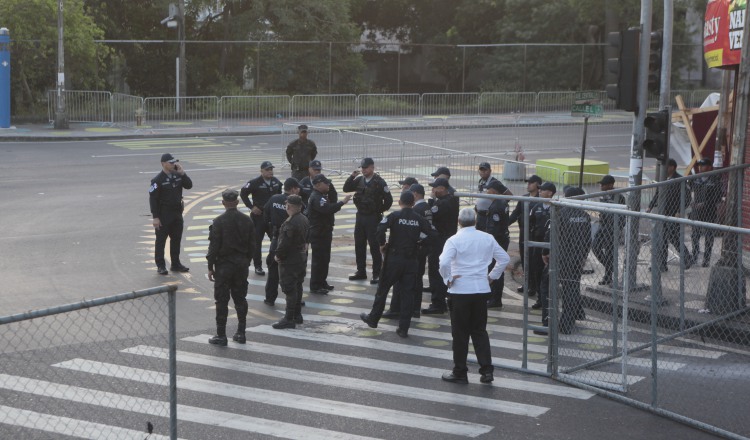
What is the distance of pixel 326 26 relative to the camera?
4675 centimetres

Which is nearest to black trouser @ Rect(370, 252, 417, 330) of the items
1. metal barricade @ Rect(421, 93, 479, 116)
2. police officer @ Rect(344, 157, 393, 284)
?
police officer @ Rect(344, 157, 393, 284)

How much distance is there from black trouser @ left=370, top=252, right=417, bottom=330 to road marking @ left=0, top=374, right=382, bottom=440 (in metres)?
3.46

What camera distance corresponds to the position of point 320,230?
1509 centimetres

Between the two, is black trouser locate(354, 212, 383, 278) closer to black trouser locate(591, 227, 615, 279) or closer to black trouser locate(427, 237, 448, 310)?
black trouser locate(427, 237, 448, 310)

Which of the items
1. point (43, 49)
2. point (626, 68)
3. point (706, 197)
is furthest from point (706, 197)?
point (43, 49)

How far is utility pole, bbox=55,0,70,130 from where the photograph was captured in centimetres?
3481

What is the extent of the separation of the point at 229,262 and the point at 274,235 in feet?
6.06

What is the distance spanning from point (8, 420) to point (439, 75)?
4443 centimetres

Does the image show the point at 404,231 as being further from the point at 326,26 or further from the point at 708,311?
the point at 326,26

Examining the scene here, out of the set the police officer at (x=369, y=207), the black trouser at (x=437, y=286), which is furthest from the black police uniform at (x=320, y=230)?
the black trouser at (x=437, y=286)

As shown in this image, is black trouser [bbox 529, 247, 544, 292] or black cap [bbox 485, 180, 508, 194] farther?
black cap [bbox 485, 180, 508, 194]

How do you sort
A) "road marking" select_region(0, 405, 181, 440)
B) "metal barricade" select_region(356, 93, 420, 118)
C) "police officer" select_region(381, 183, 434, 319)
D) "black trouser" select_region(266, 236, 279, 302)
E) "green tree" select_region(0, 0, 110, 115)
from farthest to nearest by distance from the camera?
"metal barricade" select_region(356, 93, 420, 118) < "green tree" select_region(0, 0, 110, 115) < "black trouser" select_region(266, 236, 279, 302) < "police officer" select_region(381, 183, 434, 319) < "road marking" select_region(0, 405, 181, 440)

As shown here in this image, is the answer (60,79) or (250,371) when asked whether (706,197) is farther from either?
(60,79)

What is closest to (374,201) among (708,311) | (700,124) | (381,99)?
(708,311)
